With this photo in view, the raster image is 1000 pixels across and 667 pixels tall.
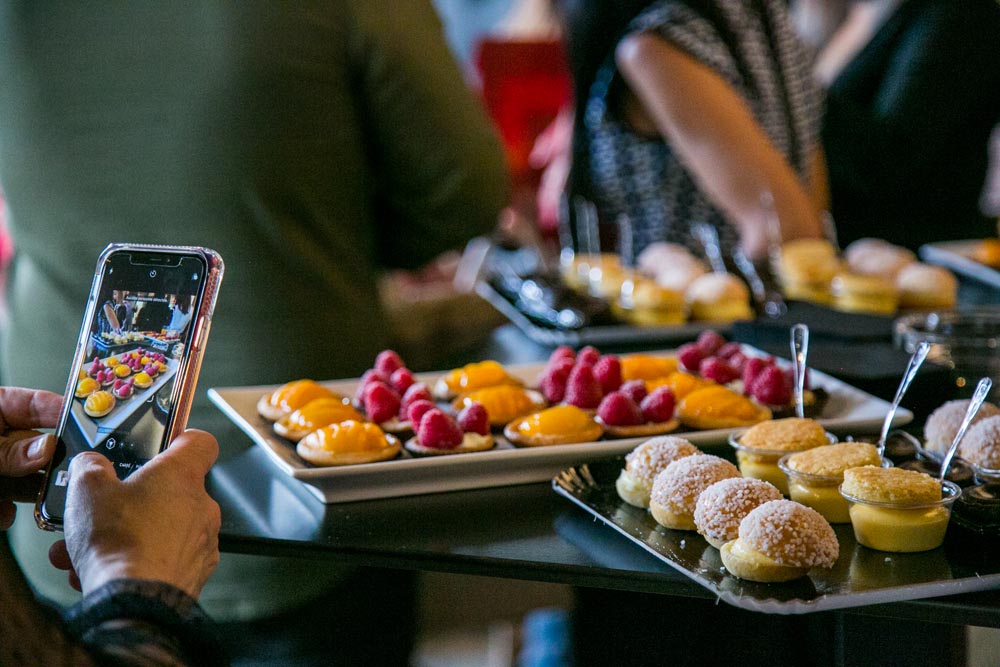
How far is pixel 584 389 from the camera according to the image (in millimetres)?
1337

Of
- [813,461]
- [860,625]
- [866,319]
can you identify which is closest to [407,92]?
[866,319]

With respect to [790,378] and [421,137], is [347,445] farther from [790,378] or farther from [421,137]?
[421,137]

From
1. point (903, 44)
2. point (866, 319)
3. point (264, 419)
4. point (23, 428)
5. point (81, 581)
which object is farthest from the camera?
point (903, 44)

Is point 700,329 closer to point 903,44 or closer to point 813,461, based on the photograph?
point 813,461

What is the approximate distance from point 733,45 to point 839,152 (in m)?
0.91

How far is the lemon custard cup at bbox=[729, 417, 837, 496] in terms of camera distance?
3.60 feet

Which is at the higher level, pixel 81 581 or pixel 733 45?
pixel 733 45

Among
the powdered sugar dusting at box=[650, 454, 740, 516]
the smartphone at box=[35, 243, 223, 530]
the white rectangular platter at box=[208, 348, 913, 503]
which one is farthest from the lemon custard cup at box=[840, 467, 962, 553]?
the smartphone at box=[35, 243, 223, 530]

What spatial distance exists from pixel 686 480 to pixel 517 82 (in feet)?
13.9

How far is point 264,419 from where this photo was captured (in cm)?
133

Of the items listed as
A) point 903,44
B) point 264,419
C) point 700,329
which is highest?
point 903,44

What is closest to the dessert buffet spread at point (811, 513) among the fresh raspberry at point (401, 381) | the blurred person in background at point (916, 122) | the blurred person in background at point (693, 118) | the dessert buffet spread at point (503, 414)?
the dessert buffet spread at point (503, 414)

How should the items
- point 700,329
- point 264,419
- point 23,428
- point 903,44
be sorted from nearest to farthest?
point 23,428 → point 264,419 → point 700,329 → point 903,44

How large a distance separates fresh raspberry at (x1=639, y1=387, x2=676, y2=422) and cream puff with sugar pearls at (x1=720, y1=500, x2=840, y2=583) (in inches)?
14.1
